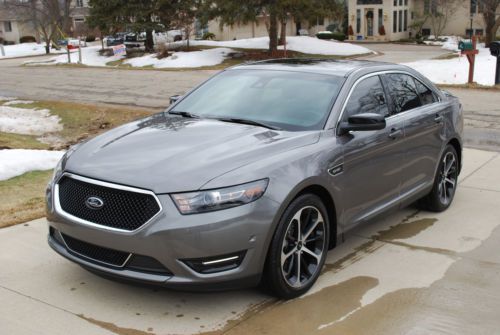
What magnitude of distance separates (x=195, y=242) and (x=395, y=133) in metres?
2.36

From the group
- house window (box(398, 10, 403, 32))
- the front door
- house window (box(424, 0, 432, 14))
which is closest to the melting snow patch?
the front door

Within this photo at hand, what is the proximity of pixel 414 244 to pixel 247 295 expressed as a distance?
1845 millimetres

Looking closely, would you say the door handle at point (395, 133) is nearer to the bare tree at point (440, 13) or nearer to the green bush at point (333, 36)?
the bare tree at point (440, 13)

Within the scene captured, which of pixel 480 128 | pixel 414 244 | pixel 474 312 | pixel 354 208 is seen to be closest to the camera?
pixel 474 312

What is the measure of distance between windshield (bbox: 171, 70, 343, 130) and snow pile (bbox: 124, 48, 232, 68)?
24290mm

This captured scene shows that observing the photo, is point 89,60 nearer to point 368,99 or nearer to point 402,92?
point 402,92

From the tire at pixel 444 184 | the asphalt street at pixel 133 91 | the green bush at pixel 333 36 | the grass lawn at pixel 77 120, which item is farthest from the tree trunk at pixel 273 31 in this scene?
the tire at pixel 444 184

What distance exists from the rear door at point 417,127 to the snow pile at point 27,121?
879 centimetres

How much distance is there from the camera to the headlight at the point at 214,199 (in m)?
3.65

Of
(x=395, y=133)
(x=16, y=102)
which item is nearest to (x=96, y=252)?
(x=395, y=133)

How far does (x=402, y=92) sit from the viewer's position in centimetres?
567

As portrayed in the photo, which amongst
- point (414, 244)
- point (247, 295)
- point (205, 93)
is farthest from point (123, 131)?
point (414, 244)

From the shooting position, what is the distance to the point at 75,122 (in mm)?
13242

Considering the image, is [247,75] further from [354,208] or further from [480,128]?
[480,128]
